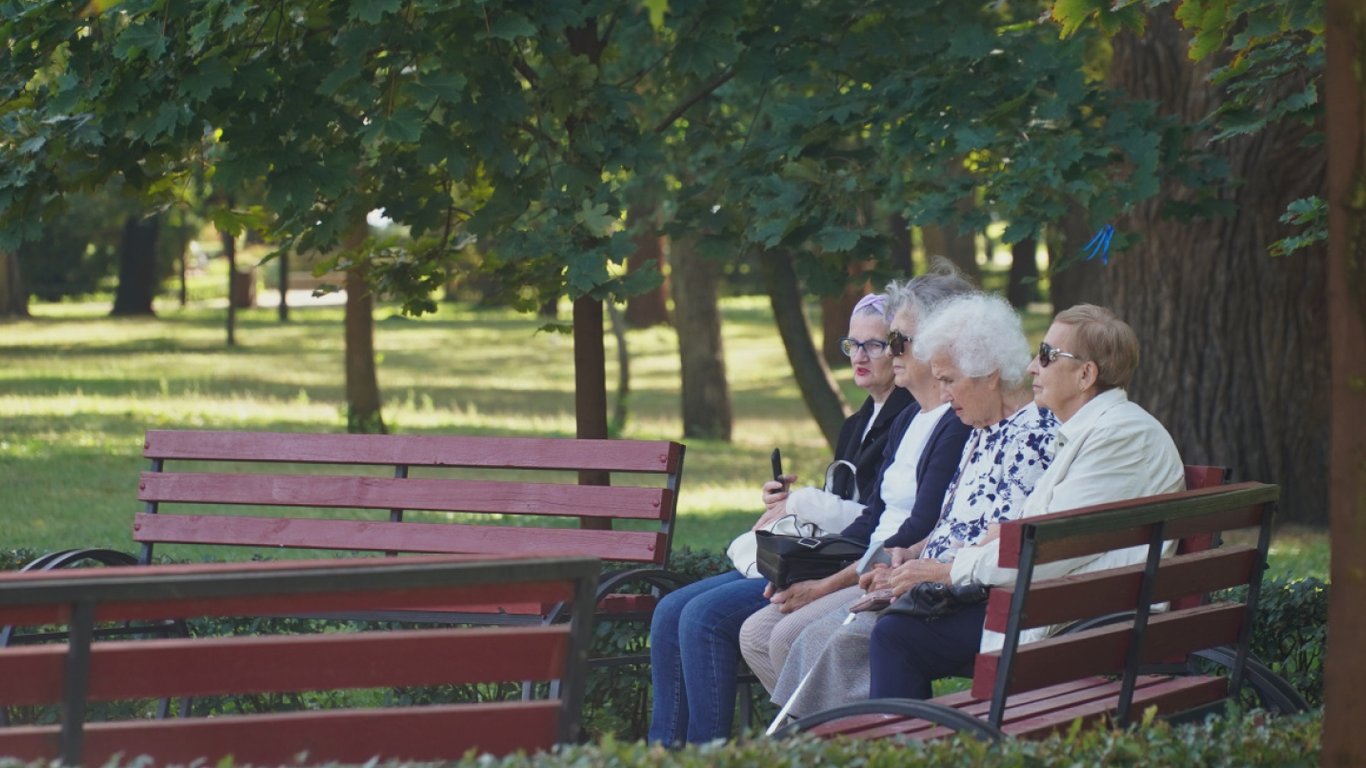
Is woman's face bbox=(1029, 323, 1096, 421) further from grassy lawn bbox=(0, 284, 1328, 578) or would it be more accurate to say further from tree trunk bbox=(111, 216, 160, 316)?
tree trunk bbox=(111, 216, 160, 316)

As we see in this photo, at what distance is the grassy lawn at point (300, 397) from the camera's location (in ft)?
43.7

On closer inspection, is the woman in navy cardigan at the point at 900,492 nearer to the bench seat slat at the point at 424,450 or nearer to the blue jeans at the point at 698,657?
the blue jeans at the point at 698,657

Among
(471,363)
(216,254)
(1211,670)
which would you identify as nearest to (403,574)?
(1211,670)

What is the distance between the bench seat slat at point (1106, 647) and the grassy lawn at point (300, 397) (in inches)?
76.3

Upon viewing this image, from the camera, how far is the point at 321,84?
6516mm

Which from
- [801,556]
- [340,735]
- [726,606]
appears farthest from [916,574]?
[340,735]

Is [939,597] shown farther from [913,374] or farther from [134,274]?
[134,274]

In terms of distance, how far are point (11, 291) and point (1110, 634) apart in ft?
124

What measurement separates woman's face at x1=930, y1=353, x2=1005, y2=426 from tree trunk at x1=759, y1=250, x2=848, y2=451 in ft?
13.8

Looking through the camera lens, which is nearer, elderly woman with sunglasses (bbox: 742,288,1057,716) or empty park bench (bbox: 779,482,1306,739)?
empty park bench (bbox: 779,482,1306,739)

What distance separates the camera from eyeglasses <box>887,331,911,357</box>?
552 centimetres

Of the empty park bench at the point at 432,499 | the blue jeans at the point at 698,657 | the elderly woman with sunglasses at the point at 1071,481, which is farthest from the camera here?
the empty park bench at the point at 432,499

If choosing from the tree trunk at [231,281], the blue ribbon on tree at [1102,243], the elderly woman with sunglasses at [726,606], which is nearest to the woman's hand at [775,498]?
the elderly woman with sunglasses at [726,606]

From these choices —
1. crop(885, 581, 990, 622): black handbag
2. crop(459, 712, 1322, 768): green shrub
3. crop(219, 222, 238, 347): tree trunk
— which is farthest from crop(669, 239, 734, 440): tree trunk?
crop(459, 712, 1322, 768): green shrub
